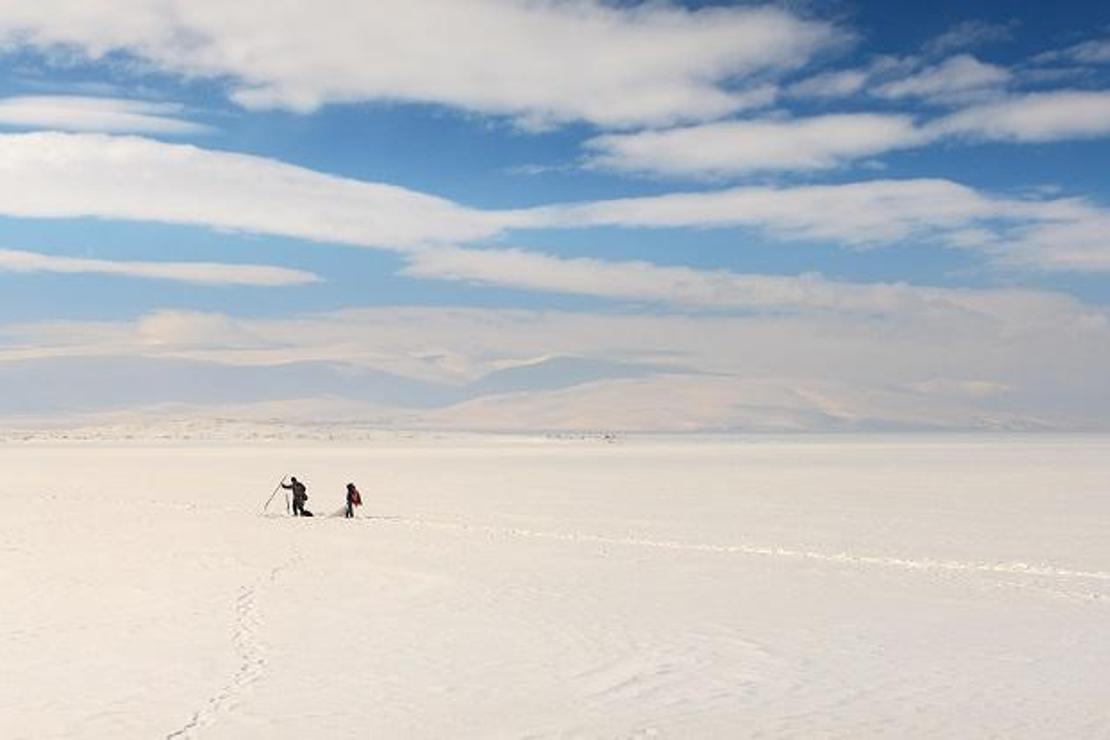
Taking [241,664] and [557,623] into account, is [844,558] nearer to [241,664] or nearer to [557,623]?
[557,623]

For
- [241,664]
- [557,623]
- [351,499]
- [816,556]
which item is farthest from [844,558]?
[351,499]

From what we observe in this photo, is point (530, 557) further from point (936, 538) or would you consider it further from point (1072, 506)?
point (1072, 506)

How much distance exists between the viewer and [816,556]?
2362cm

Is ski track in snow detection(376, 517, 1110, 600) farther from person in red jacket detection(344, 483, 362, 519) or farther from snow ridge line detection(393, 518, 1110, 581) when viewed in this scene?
person in red jacket detection(344, 483, 362, 519)

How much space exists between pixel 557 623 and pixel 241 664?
458 cm

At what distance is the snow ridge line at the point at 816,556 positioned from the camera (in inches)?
829

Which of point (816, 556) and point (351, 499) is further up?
point (351, 499)

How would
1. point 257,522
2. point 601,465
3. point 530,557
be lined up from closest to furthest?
point 530,557 → point 257,522 → point 601,465

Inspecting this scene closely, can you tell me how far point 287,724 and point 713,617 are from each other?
7.49 meters

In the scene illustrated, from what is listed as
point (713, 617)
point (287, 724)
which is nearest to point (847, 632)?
point (713, 617)

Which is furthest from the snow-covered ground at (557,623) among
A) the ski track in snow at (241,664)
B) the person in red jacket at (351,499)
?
the person in red jacket at (351,499)

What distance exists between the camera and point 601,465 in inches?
2662

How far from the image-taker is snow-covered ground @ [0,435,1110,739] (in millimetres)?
11344

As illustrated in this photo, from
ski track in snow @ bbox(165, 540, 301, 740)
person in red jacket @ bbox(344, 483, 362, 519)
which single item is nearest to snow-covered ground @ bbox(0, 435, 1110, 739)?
ski track in snow @ bbox(165, 540, 301, 740)
